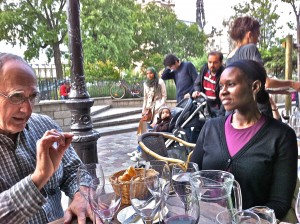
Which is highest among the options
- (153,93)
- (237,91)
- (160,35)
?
(160,35)

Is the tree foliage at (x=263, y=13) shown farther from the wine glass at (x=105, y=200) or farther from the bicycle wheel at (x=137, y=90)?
the wine glass at (x=105, y=200)

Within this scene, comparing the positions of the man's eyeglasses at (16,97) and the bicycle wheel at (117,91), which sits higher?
the man's eyeglasses at (16,97)

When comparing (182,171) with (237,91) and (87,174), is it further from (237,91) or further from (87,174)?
(237,91)

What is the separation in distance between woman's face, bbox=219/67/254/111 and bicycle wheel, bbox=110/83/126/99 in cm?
1145

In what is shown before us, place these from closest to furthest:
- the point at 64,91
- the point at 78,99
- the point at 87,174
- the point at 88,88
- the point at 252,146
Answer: the point at 87,174
the point at 252,146
the point at 78,99
the point at 64,91
the point at 88,88

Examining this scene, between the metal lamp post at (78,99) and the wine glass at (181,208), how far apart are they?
1.87 m

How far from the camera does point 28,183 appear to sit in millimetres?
1194

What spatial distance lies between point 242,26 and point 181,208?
2641 millimetres

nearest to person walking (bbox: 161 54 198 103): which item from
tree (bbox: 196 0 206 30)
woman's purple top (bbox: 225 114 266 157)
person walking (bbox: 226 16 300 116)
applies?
person walking (bbox: 226 16 300 116)

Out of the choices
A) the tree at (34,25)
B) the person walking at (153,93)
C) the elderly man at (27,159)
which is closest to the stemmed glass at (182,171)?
the elderly man at (27,159)

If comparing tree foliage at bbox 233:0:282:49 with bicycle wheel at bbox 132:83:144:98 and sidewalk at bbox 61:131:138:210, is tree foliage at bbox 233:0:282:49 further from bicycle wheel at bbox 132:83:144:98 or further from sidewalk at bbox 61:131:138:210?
sidewalk at bbox 61:131:138:210

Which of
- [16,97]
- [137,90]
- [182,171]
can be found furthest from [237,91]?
[137,90]

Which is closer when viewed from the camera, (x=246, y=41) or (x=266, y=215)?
(x=266, y=215)

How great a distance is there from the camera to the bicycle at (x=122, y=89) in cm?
1328
